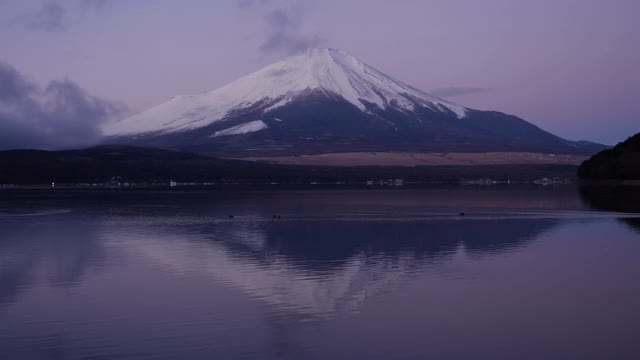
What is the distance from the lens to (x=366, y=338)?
54.1ft

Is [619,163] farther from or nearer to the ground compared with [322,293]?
farther from the ground

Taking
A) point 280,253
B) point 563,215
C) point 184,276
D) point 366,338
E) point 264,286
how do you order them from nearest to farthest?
point 366,338
point 264,286
point 184,276
point 280,253
point 563,215

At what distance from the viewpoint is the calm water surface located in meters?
16.0

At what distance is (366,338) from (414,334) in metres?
0.99

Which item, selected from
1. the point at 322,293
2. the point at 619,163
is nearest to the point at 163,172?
the point at 619,163

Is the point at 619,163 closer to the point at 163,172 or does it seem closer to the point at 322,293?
the point at 163,172

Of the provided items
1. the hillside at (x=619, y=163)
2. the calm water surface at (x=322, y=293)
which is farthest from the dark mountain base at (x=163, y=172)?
the calm water surface at (x=322, y=293)

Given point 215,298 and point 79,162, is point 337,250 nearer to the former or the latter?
point 215,298

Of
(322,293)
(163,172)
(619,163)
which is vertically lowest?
(322,293)

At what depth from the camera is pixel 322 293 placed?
21.6 metres

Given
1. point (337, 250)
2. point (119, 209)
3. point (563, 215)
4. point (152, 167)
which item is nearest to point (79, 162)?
point (152, 167)

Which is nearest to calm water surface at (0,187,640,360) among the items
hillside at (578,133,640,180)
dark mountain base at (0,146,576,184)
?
hillside at (578,133,640,180)

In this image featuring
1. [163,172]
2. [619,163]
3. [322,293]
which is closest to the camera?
[322,293]

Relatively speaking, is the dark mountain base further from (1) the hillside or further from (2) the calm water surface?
(2) the calm water surface
